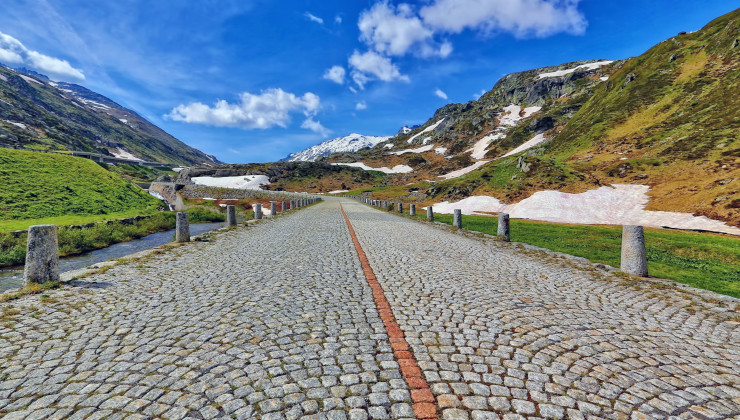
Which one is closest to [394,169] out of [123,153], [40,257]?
[40,257]

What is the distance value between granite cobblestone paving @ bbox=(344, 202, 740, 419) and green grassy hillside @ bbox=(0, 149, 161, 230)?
18472 millimetres

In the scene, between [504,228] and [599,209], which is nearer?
[504,228]

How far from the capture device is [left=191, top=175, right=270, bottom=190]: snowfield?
103 m

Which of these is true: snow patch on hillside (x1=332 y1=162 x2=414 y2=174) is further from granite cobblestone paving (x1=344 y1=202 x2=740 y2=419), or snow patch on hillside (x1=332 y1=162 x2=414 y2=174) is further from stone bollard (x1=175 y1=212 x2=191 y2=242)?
granite cobblestone paving (x1=344 y1=202 x2=740 y2=419)

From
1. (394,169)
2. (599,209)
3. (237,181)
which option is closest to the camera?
(599,209)

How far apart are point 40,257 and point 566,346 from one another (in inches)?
380

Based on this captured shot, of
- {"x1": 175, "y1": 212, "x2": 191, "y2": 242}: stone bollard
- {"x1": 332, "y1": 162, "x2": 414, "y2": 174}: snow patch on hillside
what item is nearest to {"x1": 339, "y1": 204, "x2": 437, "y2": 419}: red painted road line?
{"x1": 175, "y1": 212, "x2": 191, "y2": 242}: stone bollard

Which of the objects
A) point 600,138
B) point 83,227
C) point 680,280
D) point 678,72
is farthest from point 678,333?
point 678,72

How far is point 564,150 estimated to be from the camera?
5153cm

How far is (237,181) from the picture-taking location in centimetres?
10775

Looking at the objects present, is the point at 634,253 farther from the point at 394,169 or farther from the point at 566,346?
the point at 394,169

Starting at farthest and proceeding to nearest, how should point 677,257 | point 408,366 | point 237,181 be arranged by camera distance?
point 237,181, point 677,257, point 408,366

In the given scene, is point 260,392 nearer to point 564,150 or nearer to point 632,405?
point 632,405

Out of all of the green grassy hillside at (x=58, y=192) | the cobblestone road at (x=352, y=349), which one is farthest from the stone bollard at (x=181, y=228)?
the green grassy hillside at (x=58, y=192)
